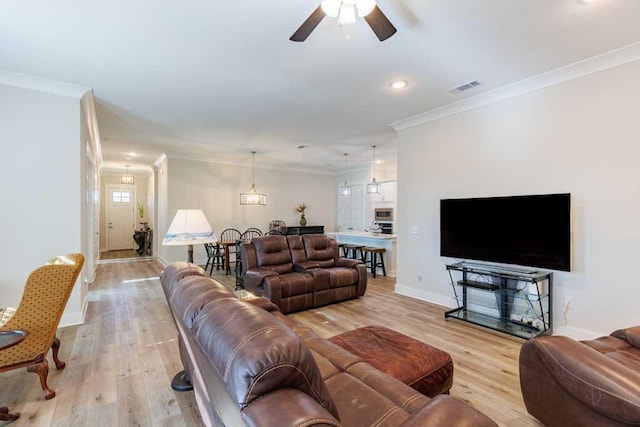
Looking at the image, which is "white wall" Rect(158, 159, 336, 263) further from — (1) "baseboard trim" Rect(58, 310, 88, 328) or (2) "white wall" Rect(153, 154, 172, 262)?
(1) "baseboard trim" Rect(58, 310, 88, 328)

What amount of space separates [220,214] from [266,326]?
7.50 m

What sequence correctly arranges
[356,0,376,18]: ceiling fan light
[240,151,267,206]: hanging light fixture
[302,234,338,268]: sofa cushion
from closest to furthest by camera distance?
[356,0,376,18]: ceiling fan light → [302,234,338,268]: sofa cushion → [240,151,267,206]: hanging light fixture

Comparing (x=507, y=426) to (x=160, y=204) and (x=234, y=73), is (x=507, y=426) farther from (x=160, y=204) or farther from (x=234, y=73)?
(x=160, y=204)

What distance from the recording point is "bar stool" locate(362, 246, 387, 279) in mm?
6213

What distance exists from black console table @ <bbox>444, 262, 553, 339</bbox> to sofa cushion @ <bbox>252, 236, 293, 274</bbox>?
234cm

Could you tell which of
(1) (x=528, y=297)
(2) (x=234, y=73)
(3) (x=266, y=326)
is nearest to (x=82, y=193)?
(2) (x=234, y=73)

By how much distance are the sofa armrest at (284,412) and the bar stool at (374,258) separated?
5.49 m

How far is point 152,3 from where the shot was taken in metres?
2.12

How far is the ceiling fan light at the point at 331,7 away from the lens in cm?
176

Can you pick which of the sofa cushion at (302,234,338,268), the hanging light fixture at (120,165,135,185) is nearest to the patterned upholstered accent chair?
the sofa cushion at (302,234,338,268)

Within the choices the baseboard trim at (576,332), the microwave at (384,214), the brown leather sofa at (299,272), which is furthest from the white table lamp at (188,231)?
the microwave at (384,214)

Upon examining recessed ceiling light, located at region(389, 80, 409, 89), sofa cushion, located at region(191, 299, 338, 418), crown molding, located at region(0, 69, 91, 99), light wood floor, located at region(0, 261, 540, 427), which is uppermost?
recessed ceiling light, located at region(389, 80, 409, 89)

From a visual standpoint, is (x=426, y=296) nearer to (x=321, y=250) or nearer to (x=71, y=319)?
(x=321, y=250)

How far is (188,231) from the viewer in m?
2.73
